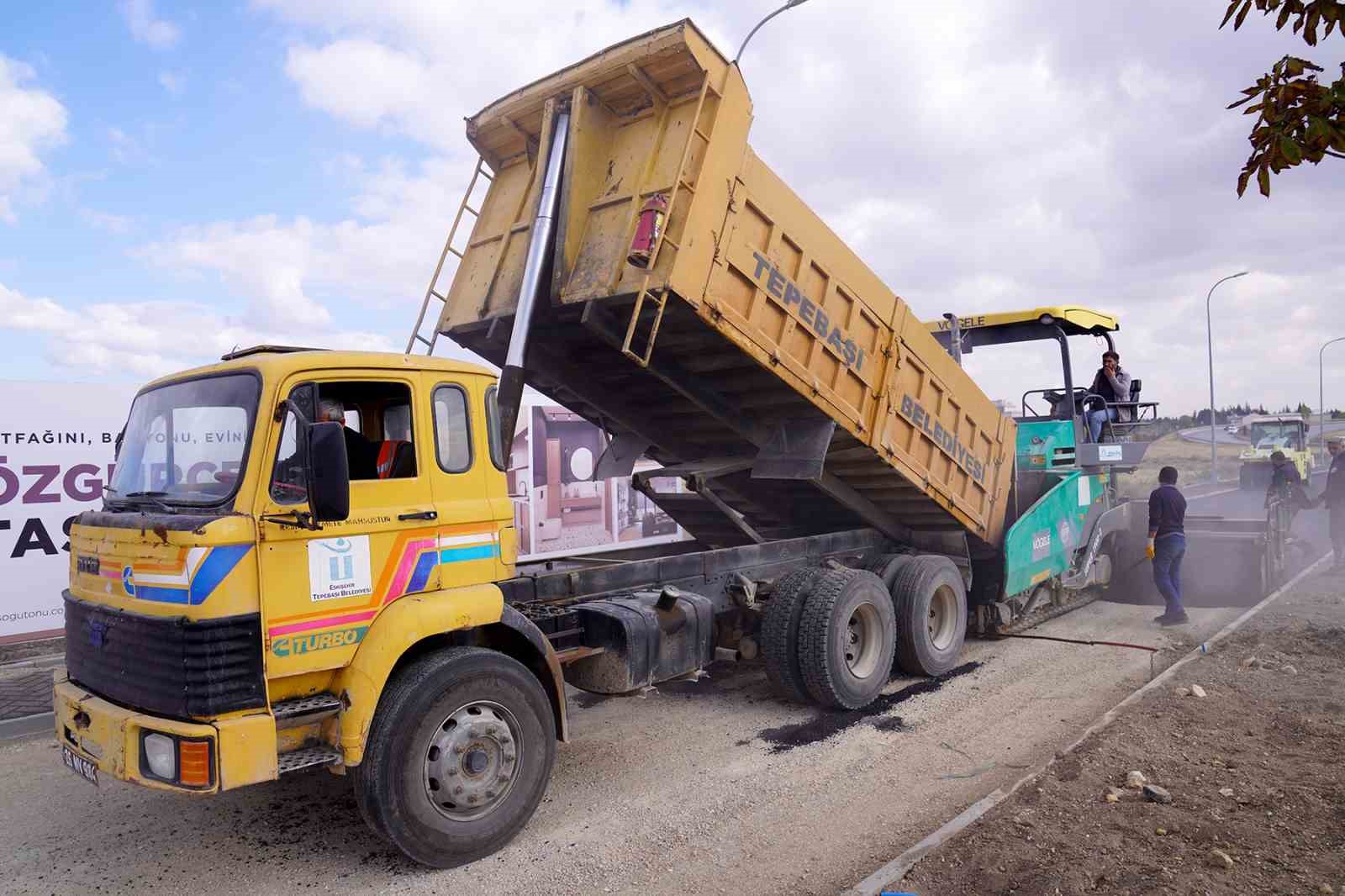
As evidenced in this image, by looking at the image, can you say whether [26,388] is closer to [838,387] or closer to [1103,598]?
[838,387]

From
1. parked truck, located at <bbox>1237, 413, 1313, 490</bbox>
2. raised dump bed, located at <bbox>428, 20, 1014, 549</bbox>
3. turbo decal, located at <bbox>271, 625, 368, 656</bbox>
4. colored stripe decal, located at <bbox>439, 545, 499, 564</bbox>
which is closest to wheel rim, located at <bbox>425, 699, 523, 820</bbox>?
turbo decal, located at <bbox>271, 625, 368, 656</bbox>

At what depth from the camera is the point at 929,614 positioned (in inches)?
292

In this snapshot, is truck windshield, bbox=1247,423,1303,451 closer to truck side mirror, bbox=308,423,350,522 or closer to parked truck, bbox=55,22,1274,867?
parked truck, bbox=55,22,1274,867

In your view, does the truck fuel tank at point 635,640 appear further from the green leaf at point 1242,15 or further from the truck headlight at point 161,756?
the green leaf at point 1242,15

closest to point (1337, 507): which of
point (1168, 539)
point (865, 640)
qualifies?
point (1168, 539)

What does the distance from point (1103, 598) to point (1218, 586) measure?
4.04 feet

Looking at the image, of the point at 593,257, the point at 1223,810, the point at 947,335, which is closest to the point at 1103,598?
the point at 947,335

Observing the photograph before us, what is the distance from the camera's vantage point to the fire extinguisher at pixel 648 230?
5.01m

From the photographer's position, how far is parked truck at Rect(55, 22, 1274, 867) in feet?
12.3

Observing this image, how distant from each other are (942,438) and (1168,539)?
12.3 feet

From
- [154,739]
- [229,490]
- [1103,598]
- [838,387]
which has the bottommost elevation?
[1103,598]

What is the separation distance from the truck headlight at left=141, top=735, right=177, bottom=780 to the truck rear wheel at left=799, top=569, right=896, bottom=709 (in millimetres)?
3958

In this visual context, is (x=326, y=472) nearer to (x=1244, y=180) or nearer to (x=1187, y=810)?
(x=1244, y=180)

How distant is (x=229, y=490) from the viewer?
3.76 metres
